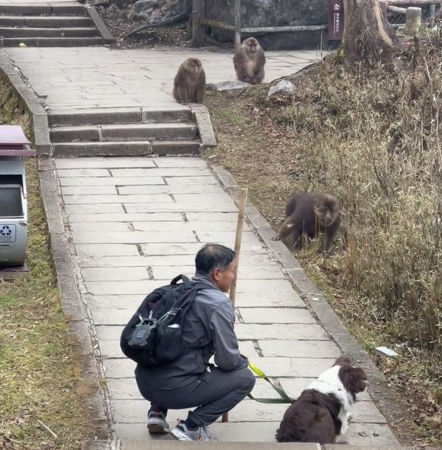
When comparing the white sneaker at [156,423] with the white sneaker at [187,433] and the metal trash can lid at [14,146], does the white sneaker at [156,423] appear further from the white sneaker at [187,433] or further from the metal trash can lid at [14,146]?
the metal trash can lid at [14,146]

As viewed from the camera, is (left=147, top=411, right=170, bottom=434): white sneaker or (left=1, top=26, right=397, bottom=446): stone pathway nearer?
(left=147, top=411, right=170, bottom=434): white sneaker

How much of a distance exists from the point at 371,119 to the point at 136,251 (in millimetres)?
4038

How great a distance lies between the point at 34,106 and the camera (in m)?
12.3

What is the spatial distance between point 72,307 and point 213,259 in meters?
2.25

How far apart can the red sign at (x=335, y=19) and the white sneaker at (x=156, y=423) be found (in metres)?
12.4

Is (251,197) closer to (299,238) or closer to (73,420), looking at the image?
(299,238)

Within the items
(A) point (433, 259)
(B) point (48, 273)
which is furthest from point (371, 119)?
(B) point (48, 273)

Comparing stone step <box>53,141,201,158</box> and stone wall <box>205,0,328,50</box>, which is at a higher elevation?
stone wall <box>205,0,328,50</box>

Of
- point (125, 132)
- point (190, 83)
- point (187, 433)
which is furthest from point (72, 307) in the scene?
point (190, 83)

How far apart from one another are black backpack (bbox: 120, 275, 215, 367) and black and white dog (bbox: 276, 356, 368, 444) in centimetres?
68

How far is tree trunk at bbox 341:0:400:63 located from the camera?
13086mm

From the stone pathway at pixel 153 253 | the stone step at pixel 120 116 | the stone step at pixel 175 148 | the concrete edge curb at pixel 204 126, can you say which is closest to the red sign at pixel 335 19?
the stone pathway at pixel 153 253

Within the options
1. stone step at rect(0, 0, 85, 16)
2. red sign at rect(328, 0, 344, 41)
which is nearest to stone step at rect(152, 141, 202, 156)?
red sign at rect(328, 0, 344, 41)

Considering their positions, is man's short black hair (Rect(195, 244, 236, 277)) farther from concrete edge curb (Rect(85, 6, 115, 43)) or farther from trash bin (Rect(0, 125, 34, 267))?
concrete edge curb (Rect(85, 6, 115, 43))
